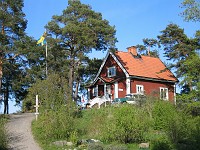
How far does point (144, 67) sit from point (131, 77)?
3.55m

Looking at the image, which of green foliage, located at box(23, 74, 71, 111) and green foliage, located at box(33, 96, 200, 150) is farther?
green foliage, located at box(23, 74, 71, 111)

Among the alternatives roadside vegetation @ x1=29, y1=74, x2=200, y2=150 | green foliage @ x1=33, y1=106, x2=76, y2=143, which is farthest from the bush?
green foliage @ x1=33, y1=106, x2=76, y2=143

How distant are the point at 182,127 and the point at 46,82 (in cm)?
1027

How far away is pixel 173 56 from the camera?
135 feet

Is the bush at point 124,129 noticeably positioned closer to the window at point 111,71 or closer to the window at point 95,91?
the window at point 111,71

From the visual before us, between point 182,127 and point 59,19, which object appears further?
point 59,19

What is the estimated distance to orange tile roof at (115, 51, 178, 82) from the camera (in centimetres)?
3875

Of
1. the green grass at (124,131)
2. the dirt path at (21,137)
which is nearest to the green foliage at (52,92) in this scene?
the green grass at (124,131)

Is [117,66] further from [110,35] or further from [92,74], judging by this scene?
[92,74]

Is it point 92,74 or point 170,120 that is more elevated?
point 92,74

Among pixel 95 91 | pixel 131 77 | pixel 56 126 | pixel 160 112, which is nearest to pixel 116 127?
pixel 56 126

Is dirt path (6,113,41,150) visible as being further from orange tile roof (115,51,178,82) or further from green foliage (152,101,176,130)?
orange tile roof (115,51,178,82)

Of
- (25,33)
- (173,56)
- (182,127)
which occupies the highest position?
(25,33)

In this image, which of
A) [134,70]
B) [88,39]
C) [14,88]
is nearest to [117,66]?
[134,70]
